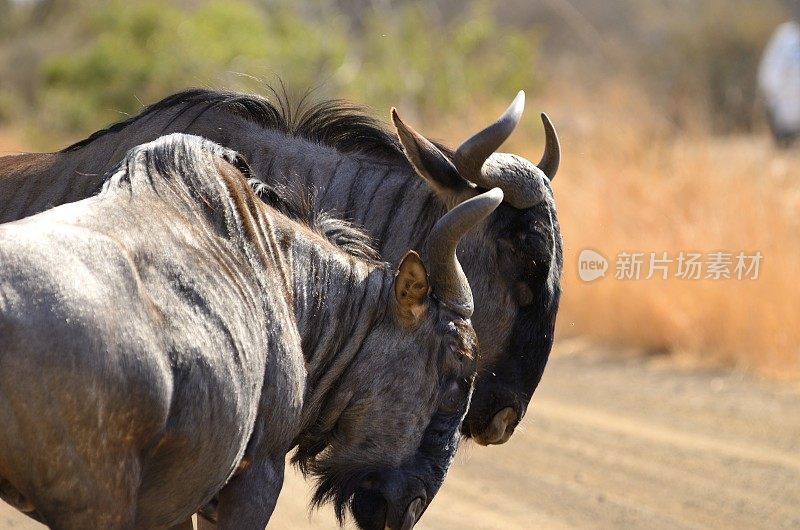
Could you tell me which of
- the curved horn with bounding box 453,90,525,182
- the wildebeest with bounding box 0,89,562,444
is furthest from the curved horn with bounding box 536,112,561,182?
the curved horn with bounding box 453,90,525,182

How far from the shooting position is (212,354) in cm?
329

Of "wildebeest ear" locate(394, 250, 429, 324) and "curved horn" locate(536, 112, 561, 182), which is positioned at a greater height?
"curved horn" locate(536, 112, 561, 182)

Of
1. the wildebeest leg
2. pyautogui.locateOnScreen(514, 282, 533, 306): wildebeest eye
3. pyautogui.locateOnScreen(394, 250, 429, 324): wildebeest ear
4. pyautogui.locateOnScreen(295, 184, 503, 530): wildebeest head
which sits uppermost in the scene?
pyautogui.locateOnScreen(514, 282, 533, 306): wildebeest eye

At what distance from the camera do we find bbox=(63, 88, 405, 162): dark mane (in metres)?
5.51

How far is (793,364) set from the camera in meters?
10.1

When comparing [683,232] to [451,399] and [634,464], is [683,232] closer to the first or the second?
[634,464]

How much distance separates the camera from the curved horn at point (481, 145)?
5.24 m

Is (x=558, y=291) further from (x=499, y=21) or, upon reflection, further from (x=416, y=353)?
(x=499, y=21)

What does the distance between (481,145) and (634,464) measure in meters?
3.42

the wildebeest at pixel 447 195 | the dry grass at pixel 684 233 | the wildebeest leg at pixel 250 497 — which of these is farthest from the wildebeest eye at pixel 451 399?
the dry grass at pixel 684 233

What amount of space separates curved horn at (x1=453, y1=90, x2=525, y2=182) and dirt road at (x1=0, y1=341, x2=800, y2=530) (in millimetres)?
1471

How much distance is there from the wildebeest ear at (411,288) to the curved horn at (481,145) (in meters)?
1.37

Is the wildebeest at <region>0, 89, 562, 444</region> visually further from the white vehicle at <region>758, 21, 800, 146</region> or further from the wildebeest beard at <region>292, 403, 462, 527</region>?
the white vehicle at <region>758, 21, 800, 146</region>

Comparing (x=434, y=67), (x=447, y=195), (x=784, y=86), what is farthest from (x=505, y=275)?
(x=434, y=67)
